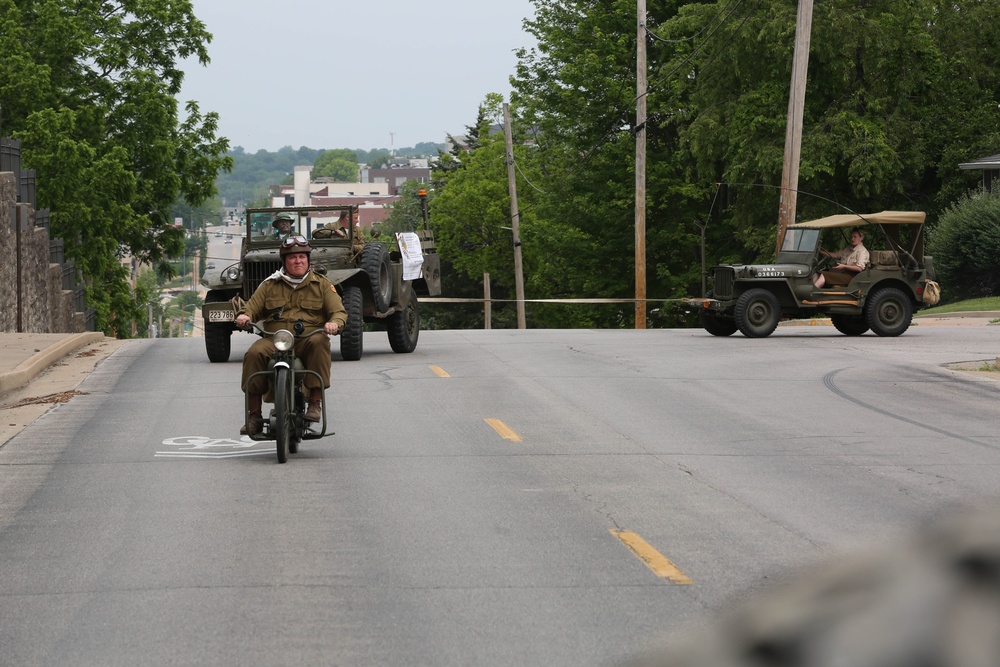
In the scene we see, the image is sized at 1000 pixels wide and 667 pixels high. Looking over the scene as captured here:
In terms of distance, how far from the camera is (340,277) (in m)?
20.7

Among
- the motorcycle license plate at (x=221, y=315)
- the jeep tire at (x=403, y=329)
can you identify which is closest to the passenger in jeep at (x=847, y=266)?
the jeep tire at (x=403, y=329)

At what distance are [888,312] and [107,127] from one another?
32362 mm

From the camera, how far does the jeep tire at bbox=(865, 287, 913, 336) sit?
84.6ft

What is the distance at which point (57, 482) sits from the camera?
10391mm

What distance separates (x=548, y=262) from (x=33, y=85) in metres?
21.3

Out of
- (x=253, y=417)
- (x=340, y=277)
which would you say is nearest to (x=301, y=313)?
(x=253, y=417)

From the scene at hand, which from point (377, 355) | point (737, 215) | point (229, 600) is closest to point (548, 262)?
point (737, 215)

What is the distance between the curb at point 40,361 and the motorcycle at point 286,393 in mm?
6460

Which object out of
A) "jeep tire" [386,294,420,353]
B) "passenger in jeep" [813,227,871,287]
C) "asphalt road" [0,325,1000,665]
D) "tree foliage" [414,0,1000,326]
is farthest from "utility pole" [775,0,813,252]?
"asphalt road" [0,325,1000,665]

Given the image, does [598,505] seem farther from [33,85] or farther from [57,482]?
[33,85]

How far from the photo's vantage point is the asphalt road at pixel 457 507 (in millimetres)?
6047

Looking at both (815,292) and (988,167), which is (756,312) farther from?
(988,167)

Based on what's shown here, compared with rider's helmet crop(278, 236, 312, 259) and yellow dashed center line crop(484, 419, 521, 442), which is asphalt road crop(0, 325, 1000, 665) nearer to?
yellow dashed center line crop(484, 419, 521, 442)

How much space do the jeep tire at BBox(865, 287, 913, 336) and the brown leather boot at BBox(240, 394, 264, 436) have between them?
16.6 metres
